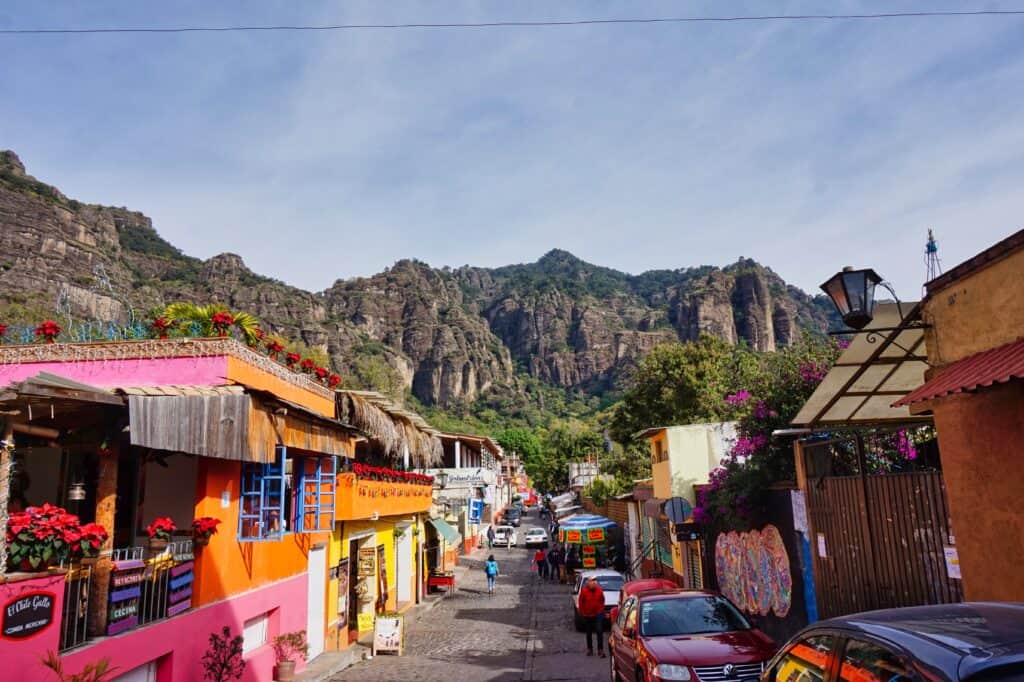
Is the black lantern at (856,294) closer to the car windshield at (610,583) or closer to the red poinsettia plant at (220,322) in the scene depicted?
the red poinsettia plant at (220,322)

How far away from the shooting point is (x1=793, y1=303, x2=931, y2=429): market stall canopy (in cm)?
652

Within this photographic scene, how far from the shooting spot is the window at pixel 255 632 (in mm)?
10406

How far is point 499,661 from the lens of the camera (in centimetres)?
1284

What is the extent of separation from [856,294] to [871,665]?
149 inches

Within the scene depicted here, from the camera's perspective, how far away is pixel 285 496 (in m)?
11.7

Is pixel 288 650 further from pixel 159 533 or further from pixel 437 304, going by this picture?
pixel 437 304

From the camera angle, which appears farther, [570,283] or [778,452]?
[570,283]

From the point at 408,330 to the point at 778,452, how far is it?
135555mm

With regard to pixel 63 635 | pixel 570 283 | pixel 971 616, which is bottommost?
pixel 63 635

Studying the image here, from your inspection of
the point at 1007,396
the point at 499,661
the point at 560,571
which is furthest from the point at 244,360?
the point at 560,571

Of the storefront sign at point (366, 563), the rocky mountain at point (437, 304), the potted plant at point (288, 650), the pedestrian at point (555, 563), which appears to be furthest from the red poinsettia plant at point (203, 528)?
the rocky mountain at point (437, 304)

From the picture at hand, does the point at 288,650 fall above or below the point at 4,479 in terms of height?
below

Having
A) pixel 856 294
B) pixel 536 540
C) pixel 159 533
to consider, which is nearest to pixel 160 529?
pixel 159 533

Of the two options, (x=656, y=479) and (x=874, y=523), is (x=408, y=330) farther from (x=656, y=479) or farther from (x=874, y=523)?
(x=874, y=523)
